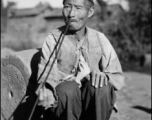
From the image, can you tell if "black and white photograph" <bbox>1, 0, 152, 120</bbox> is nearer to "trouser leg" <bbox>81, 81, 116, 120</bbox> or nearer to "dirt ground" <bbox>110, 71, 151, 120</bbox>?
"trouser leg" <bbox>81, 81, 116, 120</bbox>

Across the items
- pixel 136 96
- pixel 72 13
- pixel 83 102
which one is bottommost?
pixel 136 96

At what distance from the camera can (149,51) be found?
14.6 metres

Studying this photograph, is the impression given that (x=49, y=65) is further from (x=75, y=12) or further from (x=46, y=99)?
(x=75, y=12)

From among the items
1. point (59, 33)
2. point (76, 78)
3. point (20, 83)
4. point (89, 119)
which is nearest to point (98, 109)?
point (89, 119)

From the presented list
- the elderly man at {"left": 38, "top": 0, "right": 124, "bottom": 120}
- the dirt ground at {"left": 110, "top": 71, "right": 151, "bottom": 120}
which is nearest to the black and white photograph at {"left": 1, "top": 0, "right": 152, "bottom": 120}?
the elderly man at {"left": 38, "top": 0, "right": 124, "bottom": 120}

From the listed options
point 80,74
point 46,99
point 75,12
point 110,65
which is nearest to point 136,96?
point 110,65

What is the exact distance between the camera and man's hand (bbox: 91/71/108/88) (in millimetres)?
2777

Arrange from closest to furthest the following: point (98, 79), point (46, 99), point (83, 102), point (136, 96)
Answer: point (46, 99) → point (98, 79) → point (83, 102) → point (136, 96)

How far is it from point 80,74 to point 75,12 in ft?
2.04

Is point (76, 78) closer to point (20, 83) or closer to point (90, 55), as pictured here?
point (90, 55)

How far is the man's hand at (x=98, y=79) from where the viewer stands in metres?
2.78

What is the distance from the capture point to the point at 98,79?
2787 millimetres

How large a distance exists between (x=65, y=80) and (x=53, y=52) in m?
0.30

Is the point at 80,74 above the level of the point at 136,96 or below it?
above
